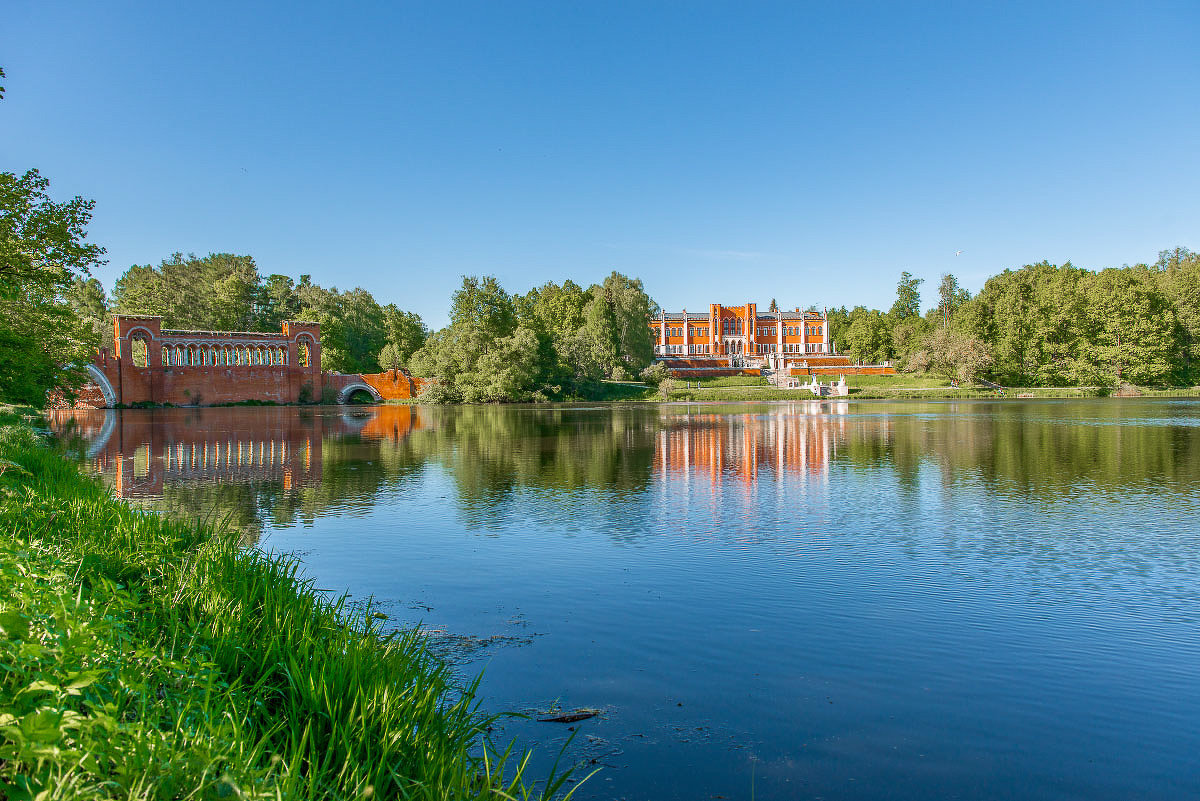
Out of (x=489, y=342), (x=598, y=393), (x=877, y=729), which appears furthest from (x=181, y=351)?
(x=877, y=729)

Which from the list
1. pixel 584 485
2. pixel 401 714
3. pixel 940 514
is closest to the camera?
pixel 401 714

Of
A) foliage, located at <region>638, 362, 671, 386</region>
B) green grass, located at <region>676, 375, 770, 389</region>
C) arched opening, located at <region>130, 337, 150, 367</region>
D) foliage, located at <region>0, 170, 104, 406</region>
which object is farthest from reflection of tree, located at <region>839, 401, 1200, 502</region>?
arched opening, located at <region>130, 337, 150, 367</region>

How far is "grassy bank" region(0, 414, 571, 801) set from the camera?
2668 millimetres

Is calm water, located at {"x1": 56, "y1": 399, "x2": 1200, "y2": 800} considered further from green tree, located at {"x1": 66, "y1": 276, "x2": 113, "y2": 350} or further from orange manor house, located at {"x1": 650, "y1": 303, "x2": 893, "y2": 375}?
orange manor house, located at {"x1": 650, "y1": 303, "x2": 893, "y2": 375}

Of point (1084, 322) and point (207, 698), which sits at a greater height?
point (1084, 322)

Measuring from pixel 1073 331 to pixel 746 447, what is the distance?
57325mm

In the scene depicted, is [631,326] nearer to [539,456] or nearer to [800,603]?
[539,456]

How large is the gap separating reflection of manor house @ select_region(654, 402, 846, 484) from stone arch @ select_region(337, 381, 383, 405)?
131 ft

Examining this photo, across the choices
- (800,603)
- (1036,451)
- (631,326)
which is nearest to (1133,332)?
(631,326)

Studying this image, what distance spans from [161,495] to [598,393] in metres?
53.8

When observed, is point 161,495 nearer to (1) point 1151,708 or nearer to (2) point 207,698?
(2) point 207,698

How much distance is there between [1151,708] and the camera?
17.1 feet

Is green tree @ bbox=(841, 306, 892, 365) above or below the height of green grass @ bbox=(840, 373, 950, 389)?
above

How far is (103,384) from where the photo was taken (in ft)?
177
